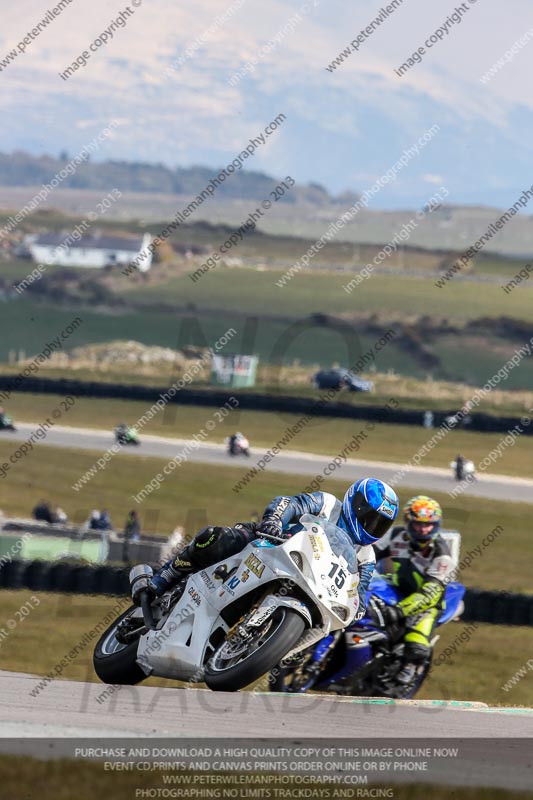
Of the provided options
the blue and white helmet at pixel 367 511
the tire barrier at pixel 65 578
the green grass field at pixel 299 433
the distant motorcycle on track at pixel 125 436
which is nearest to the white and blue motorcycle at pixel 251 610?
the blue and white helmet at pixel 367 511

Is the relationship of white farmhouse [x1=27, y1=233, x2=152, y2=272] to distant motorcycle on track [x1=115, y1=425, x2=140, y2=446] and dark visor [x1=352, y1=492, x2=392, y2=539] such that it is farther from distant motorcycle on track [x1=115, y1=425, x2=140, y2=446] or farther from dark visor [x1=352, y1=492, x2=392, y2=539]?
dark visor [x1=352, y1=492, x2=392, y2=539]

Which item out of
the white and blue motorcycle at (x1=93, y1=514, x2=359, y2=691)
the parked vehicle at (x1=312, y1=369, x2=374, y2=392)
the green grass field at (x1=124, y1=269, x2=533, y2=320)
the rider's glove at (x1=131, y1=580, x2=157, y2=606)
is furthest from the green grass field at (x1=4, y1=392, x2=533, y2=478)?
the green grass field at (x1=124, y1=269, x2=533, y2=320)

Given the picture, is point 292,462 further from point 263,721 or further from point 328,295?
point 328,295

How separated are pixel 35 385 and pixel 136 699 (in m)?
37.0

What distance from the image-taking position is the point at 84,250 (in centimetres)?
10569

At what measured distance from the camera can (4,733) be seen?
6449 mm

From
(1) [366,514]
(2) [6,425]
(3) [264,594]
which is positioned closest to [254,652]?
(3) [264,594]

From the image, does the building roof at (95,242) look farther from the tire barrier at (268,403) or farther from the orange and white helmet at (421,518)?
the orange and white helmet at (421,518)

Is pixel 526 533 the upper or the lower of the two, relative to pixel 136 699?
lower

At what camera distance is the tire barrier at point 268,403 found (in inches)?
1633

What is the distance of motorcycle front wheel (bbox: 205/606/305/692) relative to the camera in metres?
7.24

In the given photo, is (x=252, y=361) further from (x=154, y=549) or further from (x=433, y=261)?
(x=433, y=261)

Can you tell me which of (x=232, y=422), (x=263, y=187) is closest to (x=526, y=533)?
(x=232, y=422)

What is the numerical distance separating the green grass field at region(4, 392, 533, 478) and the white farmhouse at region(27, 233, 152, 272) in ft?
197
